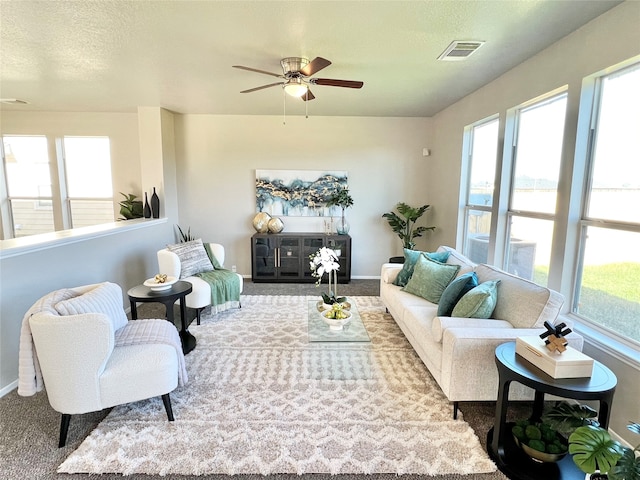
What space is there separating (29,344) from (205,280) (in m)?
1.97

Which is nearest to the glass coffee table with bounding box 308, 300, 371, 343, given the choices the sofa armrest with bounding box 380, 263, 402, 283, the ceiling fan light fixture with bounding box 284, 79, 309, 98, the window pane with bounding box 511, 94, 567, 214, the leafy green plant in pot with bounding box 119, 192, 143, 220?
the sofa armrest with bounding box 380, 263, 402, 283

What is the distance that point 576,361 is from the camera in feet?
5.36

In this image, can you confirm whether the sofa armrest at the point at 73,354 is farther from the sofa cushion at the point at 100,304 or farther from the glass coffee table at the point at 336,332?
the glass coffee table at the point at 336,332

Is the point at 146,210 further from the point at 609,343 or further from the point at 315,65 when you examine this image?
the point at 609,343

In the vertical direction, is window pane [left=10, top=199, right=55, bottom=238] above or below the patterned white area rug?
above

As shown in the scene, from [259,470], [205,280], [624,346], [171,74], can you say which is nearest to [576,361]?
[624,346]

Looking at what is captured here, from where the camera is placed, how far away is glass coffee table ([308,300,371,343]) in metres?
2.72

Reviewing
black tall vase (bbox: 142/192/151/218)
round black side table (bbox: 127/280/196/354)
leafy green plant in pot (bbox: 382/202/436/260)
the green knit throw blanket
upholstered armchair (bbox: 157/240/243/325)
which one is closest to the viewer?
round black side table (bbox: 127/280/196/354)

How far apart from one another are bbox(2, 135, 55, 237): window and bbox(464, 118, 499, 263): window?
6728mm

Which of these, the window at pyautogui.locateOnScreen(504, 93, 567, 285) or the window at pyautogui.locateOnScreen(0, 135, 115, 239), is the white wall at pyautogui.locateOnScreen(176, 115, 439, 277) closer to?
the window at pyautogui.locateOnScreen(0, 135, 115, 239)

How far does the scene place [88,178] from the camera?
5.46 meters

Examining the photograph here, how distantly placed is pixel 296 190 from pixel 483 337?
410 cm

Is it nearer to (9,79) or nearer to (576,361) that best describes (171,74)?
(9,79)

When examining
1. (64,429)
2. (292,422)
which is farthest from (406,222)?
(64,429)
